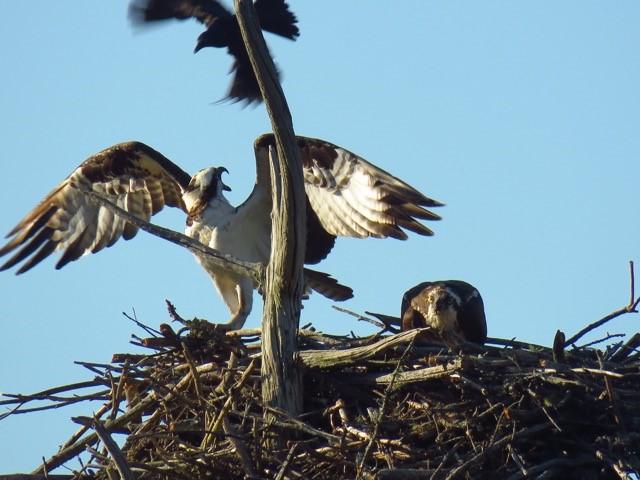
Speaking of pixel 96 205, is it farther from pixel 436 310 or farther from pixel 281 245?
pixel 281 245

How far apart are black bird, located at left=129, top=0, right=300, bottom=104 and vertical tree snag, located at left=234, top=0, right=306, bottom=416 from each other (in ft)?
5.83

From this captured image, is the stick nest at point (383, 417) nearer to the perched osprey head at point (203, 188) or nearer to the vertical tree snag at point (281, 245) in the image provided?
the vertical tree snag at point (281, 245)

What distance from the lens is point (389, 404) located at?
7.08 m

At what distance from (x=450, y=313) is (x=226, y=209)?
5.97ft

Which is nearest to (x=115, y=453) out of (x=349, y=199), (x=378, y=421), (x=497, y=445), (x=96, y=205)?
(x=378, y=421)

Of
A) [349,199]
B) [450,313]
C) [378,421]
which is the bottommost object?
[378,421]

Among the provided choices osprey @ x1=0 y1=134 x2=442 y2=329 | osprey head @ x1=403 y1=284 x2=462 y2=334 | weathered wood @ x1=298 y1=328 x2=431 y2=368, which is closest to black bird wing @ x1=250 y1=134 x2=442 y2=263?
osprey @ x1=0 y1=134 x2=442 y2=329

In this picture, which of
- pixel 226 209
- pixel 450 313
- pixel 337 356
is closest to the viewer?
pixel 337 356

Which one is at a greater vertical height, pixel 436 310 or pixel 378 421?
pixel 436 310

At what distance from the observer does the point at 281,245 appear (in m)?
6.82

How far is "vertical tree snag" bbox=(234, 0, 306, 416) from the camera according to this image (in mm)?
6344

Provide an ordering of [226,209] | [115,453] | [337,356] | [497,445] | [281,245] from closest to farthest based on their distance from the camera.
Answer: [115,453] → [497,445] → [281,245] → [337,356] → [226,209]

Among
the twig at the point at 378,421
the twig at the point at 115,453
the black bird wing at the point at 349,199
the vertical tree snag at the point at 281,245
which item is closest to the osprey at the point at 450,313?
the black bird wing at the point at 349,199

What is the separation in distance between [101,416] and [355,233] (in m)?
1.83
